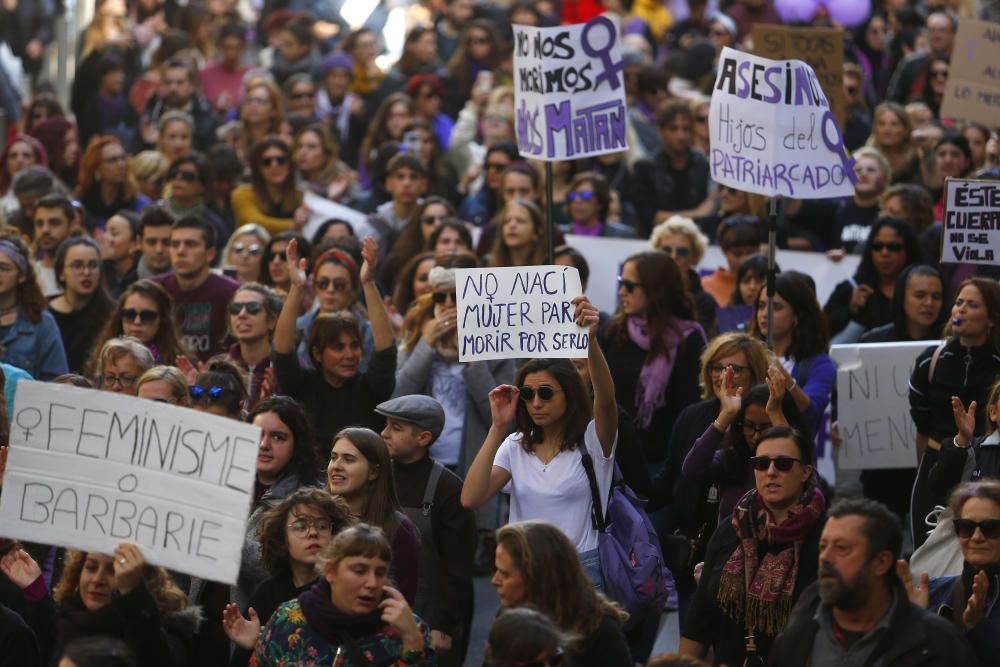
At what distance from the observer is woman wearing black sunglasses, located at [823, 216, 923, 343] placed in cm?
1136

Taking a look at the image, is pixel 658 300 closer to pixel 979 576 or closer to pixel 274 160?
pixel 979 576

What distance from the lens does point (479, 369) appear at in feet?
33.3

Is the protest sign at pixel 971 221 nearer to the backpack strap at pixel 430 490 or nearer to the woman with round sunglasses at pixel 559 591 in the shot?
the backpack strap at pixel 430 490

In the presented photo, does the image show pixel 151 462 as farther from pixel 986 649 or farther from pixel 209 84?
pixel 209 84

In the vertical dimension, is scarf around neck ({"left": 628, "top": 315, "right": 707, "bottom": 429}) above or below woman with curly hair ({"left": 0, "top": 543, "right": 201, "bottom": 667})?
above

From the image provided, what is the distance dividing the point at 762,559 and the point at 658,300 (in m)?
2.99

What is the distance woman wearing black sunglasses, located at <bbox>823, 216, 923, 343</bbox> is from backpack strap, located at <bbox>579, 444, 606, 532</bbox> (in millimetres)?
3593

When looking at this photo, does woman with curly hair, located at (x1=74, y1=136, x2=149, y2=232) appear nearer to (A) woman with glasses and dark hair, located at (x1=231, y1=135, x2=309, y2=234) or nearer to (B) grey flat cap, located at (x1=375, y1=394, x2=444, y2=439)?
(A) woman with glasses and dark hair, located at (x1=231, y1=135, x2=309, y2=234)

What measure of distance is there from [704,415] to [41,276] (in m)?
5.09

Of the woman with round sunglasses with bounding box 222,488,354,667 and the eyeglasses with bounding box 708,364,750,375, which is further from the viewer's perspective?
the eyeglasses with bounding box 708,364,750,375

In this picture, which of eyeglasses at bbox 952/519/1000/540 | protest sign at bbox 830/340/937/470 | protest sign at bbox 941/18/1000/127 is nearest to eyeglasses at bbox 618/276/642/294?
protest sign at bbox 830/340/937/470

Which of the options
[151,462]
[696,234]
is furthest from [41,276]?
[151,462]

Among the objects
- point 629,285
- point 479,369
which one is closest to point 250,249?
point 479,369

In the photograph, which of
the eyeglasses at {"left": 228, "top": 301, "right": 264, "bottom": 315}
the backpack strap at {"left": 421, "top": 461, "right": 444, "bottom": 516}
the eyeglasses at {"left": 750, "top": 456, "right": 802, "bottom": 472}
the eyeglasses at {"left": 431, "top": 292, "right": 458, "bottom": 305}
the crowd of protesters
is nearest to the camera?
the crowd of protesters
